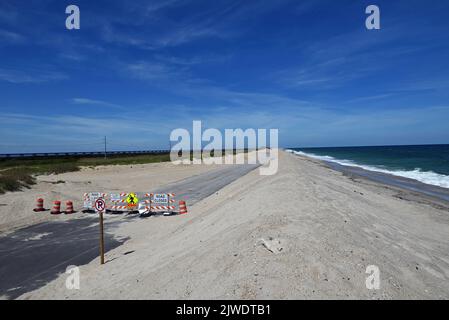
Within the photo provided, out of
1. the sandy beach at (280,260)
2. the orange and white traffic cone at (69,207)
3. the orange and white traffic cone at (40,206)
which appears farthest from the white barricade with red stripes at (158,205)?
the orange and white traffic cone at (40,206)

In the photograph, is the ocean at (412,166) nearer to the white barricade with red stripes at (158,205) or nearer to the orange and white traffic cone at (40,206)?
the white barricade with red stripes at (158,205)

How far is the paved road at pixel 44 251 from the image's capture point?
9539mm

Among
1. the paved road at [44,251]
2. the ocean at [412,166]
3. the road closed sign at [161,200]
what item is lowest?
the paved road at [44,251]

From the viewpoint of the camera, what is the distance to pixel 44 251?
40.7ft

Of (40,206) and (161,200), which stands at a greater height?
(161,200)

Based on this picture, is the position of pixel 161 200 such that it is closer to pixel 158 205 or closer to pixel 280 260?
pixel 158 205

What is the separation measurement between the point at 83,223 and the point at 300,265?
13.4 meters

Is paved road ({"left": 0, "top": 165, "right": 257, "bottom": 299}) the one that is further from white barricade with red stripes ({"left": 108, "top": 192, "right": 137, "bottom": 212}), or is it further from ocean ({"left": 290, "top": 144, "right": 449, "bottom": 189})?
ocean ({"left": 290, "top": 144, "right": 449, "bottom": 189})

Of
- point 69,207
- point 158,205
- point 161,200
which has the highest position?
point 161,200

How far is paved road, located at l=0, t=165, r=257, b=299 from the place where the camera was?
9539 mm

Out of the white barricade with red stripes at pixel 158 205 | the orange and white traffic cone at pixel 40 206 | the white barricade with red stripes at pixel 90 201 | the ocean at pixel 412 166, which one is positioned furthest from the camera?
the ocean at pixel 412 166

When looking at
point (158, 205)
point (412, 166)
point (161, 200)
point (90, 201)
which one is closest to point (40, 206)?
point (90, 201)

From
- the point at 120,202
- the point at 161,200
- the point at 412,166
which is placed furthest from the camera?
the point at 412,166
